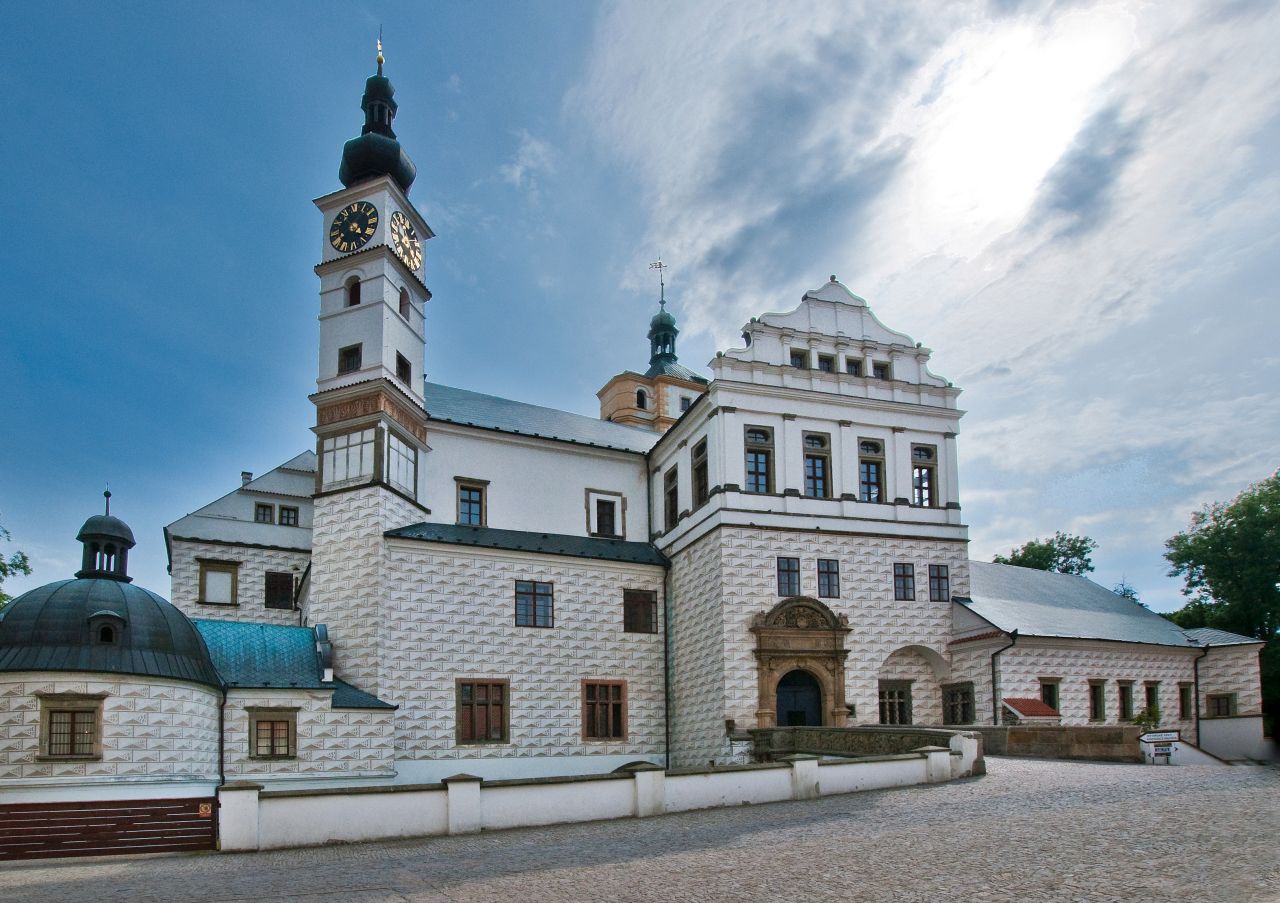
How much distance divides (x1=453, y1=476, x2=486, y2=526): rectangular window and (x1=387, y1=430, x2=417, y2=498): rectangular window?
65.6 inches

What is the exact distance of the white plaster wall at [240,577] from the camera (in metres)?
33.4

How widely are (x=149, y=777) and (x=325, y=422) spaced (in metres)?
11.4

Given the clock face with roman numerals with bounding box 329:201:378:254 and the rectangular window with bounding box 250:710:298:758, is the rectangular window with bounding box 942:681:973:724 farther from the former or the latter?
the clock face with roman numerals with bounding box 329:201:378:254

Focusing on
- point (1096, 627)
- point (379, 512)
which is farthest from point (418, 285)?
point (1096, 627)

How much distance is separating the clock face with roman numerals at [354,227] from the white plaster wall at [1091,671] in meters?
21.9

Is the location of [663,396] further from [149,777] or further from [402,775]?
[149,777]

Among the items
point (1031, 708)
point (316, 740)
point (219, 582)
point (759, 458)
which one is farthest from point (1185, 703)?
point (219, 582)

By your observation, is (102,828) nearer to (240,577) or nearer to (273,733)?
(273,733)

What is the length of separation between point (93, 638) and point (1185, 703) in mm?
30102

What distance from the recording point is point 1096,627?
1259 inches

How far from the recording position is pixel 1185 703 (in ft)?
107

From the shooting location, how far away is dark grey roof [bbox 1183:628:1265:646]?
3256 centimetres

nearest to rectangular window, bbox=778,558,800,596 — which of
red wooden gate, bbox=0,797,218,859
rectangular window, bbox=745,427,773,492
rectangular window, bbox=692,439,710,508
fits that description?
rectangular window, bbox=745,427,773,492

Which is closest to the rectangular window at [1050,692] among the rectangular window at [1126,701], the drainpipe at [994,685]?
the drainpipe at [994,685]
